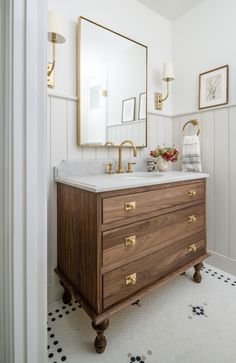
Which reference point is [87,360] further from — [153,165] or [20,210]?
[153,165]

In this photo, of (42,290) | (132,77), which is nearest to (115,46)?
(132,77)

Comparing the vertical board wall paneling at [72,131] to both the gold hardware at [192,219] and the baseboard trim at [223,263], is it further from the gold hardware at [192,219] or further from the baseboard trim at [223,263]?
the baseboard trim at [223,263]

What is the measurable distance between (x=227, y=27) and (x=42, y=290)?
2283 mm

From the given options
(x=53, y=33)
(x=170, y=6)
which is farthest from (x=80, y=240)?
(x=170, y=6)

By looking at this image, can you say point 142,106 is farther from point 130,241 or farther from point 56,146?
point 130,241

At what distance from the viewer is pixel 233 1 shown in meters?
1.73

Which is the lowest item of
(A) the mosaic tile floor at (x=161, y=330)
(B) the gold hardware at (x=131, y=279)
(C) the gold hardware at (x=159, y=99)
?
(A) the mosaic tile floor at (x=161, y=330)

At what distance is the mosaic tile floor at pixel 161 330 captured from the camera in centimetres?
110

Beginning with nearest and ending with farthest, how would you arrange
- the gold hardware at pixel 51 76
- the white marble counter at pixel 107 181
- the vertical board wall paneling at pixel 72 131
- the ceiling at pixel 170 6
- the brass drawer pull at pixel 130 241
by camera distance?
the white marble counter at pixel 107 181
the brass drawer pull at pixel 130 241
the gold hardware at pixel 51 76
the vertical board wall paneling at pixel 72 131
the ceiling at pixel 170 6

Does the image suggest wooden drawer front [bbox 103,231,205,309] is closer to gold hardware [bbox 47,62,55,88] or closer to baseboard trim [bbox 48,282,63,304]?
baseboard trim [bbox 48,282,63,304]

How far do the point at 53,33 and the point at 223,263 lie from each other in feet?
7.25

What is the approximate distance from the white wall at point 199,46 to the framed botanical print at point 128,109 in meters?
0.60

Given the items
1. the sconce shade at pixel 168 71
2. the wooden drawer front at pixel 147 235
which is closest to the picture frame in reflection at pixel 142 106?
the sconce shade at pixel 168 71

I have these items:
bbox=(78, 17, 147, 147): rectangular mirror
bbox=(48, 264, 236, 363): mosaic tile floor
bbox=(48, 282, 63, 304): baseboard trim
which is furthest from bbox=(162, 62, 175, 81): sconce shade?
bbox=(48, 282, 63, 304): baseboard trim
